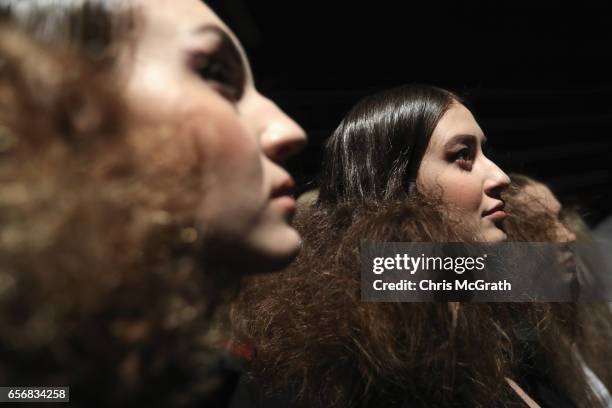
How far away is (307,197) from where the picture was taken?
114 centimetres

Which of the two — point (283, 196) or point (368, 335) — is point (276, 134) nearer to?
point (283, 196)

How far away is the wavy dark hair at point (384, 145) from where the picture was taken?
0.97 m

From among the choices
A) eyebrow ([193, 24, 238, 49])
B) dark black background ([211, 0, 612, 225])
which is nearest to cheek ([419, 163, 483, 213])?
dark black background ([211, 0, 612, 225])

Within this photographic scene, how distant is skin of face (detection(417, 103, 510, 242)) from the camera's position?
3.15ft

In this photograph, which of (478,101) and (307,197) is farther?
(478,101)

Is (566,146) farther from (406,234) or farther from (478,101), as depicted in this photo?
(406,234)

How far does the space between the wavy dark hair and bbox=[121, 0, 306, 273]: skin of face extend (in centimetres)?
38

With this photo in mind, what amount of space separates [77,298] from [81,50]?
25 centimetres

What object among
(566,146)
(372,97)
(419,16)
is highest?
(419,16)

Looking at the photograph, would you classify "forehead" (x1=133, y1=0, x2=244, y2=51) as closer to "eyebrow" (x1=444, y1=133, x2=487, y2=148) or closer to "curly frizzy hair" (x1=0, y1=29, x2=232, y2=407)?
"curly frizzy hair" (x1=0, y1=29, x2=232, y2=407)

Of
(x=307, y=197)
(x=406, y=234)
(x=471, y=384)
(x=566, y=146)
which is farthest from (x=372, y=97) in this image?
(x=566, y=146)

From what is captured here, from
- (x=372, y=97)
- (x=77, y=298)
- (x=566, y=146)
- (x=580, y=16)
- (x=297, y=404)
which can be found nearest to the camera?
(x=77, y=298)

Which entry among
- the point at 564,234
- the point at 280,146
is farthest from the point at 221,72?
the point at 564,234

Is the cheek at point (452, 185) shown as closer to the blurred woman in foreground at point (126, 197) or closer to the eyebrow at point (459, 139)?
the eyebrow at point (459, 139)
